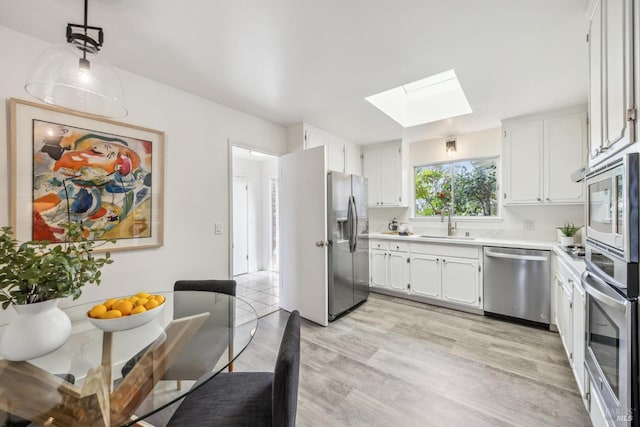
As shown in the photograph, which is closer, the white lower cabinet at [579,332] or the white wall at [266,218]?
the white lower cabinet at [579,332]

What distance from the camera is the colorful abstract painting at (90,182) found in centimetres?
172

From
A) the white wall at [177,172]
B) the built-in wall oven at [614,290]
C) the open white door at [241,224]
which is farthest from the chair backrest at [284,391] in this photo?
the open white door at [241,224]

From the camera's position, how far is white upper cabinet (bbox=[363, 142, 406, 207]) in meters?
4.24

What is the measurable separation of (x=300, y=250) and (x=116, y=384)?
2.25 metres

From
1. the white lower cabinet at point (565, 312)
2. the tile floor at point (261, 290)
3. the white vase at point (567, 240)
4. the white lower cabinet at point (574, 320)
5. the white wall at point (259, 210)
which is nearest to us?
the white lower cabinet at point (574, 320)

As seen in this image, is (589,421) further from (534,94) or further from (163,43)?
(163,43)

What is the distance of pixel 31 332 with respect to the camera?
1.00m

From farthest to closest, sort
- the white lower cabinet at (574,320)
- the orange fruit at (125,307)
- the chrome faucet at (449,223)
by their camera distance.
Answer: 1. the chrome faucet at (449,223)
2. the white lower cabinet at (574,320)
3. the orange fruit at (125,307)

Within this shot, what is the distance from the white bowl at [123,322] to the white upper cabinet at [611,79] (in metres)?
2.23

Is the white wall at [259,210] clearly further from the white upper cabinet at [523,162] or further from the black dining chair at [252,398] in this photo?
the black dining chair at [252,398]

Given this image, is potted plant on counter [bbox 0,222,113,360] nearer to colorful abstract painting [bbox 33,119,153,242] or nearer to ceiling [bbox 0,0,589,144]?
colorful abstract painting [bbox 33,119,153,242]

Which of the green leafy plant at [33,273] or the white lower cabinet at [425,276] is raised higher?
the green leafy plant at [33,273]

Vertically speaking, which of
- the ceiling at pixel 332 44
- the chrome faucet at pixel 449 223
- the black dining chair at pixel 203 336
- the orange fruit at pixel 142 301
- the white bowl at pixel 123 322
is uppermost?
the ceiling at pixel 332 44

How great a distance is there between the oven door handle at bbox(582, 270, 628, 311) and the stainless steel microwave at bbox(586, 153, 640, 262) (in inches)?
6.7
